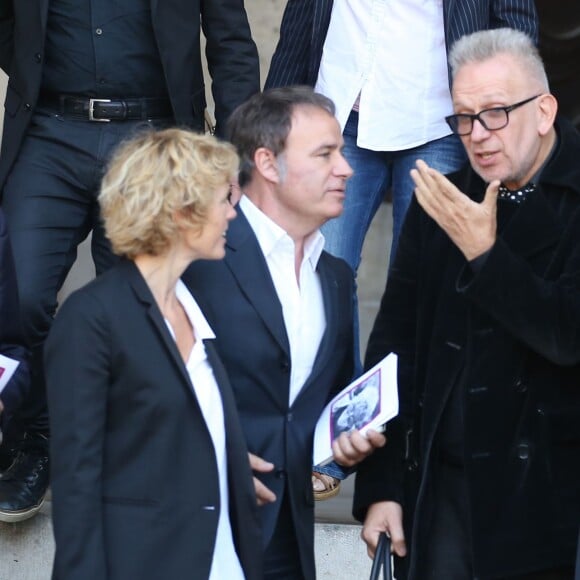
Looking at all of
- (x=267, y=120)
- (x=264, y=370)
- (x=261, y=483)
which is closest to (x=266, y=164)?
(x=267, y=120)

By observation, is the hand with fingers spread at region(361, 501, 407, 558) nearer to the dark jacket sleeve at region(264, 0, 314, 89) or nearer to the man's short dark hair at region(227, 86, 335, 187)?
the man's short dark hair at region(227, 86, 335, 187)

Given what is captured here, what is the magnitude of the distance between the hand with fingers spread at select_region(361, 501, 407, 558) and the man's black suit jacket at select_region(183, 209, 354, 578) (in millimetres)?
145

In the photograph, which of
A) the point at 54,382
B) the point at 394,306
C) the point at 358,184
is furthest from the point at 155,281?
the point at 358,184

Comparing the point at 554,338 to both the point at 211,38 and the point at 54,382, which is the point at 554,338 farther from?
the point at 211,38

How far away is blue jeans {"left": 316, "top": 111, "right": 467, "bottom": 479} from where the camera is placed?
4434mm

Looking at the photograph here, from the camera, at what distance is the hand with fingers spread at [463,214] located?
128 inches

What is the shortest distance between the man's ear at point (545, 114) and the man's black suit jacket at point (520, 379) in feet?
0.18

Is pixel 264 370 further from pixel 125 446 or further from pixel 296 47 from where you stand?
pixel 296 47

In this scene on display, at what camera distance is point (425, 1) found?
14.4 feet

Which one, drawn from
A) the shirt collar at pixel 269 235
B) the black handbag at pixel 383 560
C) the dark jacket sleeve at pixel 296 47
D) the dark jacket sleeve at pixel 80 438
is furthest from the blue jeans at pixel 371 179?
the dark jacket sleeve at pixel 80 438

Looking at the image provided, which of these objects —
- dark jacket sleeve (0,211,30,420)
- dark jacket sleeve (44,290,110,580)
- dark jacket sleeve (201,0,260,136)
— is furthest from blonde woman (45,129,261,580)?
dark jacket sleeve (201,0,260,136)

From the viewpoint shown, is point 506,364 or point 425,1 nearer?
point 506,364

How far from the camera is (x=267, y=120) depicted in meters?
3.68

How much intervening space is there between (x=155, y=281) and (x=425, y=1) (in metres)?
1.59
